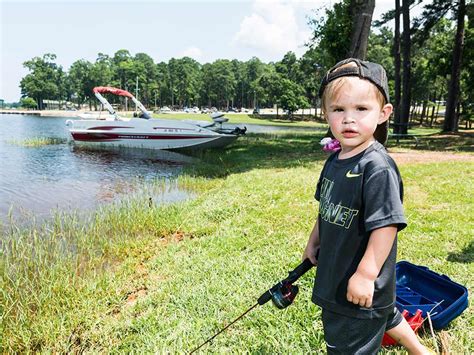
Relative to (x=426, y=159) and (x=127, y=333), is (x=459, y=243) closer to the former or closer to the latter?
(x=127, y=333)

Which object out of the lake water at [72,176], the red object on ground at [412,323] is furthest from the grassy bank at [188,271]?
the lake water at [72,176]

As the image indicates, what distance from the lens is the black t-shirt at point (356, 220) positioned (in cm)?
176

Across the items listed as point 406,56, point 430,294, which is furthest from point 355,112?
point 406,56

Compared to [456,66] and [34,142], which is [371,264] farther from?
[34,142]

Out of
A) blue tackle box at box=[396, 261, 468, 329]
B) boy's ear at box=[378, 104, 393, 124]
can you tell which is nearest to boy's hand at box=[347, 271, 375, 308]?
boy's ear at box=[378, 104, 393, 124]

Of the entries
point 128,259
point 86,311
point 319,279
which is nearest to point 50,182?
point 128,259

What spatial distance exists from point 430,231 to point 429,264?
3.96 feet

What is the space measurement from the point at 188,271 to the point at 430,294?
2.66 m

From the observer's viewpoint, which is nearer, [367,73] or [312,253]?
[367,73]

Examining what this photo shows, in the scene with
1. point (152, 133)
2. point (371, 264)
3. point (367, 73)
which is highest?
point (367, 73)

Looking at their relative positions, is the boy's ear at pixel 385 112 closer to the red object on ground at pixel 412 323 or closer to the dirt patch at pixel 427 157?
the red object on ground at pixel 412 323

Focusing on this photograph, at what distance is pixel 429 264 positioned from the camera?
4180 millimetres

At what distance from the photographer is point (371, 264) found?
5.84ft

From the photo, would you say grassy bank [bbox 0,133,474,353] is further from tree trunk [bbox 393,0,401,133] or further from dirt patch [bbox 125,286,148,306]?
tree trunk [bbox 393,0,401,133]
